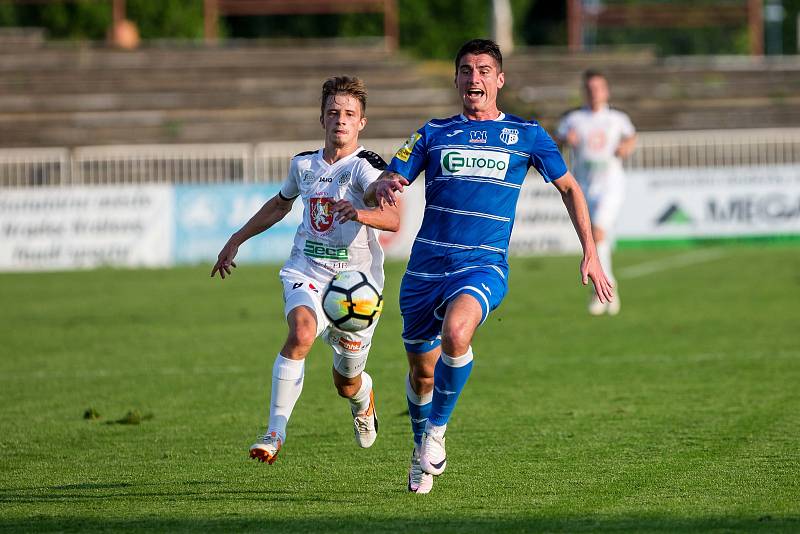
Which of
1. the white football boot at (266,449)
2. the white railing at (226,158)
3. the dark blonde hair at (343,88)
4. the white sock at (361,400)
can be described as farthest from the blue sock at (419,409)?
the white railing at (226,158)

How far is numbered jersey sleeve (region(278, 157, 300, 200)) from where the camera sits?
7.08 m

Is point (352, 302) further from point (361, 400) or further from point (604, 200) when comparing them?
point (604, 200)

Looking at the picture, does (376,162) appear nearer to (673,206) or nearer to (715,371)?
(715,371)

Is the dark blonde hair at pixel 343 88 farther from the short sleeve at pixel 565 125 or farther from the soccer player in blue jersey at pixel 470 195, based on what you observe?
the short sleeve at pixel 565 125

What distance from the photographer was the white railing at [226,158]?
2431 centimetres

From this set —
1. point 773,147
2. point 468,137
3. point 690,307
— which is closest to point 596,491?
point 468,137

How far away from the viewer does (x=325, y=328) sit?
22.6 feet

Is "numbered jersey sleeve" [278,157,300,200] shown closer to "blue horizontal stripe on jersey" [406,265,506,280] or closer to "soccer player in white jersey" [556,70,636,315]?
"blue horizontal stripe on jersey" [406,265,506,280]

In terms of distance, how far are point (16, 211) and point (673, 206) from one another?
11545 mm

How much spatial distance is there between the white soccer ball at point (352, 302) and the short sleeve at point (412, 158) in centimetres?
63

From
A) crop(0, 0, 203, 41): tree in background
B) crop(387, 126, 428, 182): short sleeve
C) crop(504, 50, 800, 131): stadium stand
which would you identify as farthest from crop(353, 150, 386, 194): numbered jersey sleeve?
crop(0, 0, 203, 41): tree in background

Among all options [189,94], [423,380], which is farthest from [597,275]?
[189,94]

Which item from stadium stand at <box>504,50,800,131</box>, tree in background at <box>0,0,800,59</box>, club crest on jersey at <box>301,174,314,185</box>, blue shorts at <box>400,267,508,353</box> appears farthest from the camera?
tree in background at <box>0,0,800,59</box>

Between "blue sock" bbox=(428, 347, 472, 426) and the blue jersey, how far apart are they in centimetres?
48
